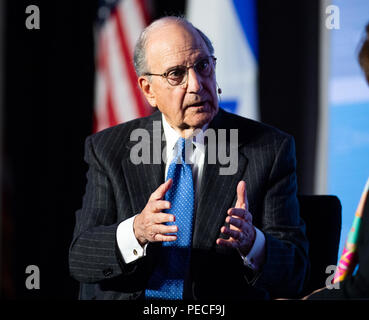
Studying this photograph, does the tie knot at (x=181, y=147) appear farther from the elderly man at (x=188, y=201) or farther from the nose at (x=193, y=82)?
the nose at (x=193, y=82)

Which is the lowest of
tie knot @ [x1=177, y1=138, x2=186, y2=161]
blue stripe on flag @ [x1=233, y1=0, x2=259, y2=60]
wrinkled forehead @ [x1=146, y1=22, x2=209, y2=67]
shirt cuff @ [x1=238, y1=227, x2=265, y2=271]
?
shirt cuff @ [x1=238, y1=227, x2=265, y2=271]

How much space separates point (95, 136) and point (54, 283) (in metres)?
1.07

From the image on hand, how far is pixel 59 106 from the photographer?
2.52m

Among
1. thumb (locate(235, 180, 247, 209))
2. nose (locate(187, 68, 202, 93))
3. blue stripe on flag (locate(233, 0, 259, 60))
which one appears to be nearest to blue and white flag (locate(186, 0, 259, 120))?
blue stripe on flag (locate(233, 0, 259, 60))

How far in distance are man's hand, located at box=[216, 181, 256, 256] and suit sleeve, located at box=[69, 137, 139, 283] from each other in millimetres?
340

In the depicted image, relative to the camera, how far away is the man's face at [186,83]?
1.56 meters

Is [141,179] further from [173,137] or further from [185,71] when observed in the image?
[185,71]

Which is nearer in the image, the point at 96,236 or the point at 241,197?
the point at 241,197

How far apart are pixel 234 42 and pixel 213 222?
1266 mm

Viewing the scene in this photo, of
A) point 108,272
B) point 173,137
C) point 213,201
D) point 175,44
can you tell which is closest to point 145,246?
point 108,272

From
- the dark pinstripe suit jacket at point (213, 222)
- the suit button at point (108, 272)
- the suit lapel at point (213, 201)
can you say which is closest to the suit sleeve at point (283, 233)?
the dark pinstripe suit jacket at point (213, 222)

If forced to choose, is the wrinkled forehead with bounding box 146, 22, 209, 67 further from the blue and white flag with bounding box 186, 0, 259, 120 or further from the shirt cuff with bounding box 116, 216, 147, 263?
the blue and white flag with bounding box 186, 0, 259, 120

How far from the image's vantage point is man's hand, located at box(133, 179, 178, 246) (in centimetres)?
126
